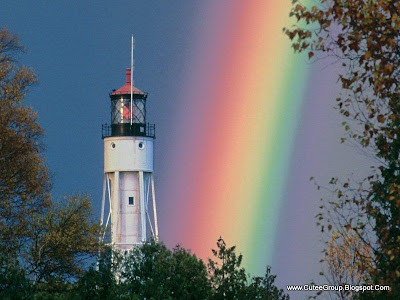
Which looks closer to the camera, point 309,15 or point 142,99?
point 309,15

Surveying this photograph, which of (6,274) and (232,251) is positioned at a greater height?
(232,251)

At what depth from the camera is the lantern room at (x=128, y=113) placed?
294ft

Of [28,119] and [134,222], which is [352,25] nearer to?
[28,119]

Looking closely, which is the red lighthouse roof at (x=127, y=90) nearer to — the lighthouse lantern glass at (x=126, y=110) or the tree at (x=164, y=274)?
the lighthouse lantern glass at (x=126, y=110)

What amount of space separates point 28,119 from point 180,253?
938 centimetres

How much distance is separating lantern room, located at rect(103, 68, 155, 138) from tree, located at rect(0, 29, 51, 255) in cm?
4252

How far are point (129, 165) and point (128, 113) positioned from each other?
15.5 ft

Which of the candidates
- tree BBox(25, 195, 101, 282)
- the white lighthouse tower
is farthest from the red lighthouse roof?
tree BBox(25, 195, 101, 282)

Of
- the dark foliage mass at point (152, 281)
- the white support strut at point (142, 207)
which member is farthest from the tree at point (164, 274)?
the white support strut at point (142, 207)

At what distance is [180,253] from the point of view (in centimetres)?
4544

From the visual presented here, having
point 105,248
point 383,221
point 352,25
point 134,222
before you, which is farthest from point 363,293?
point 134,222

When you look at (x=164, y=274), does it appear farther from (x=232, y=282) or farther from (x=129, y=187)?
(x=129, y=187)

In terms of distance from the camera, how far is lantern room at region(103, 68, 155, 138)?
294 feet

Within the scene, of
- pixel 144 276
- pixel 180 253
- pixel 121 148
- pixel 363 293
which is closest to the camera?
pixel 363 293
